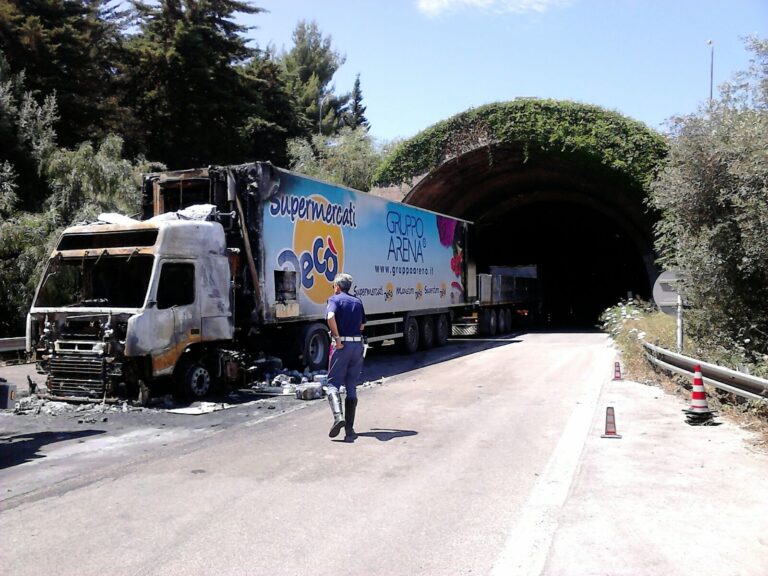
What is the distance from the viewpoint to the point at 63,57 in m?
26.3

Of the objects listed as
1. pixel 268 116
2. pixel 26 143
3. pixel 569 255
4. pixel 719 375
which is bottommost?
pixel 719 375

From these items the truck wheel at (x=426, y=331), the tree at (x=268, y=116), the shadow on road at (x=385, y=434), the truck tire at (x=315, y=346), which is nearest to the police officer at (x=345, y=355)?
the shadow on road at (x=385, y=434)

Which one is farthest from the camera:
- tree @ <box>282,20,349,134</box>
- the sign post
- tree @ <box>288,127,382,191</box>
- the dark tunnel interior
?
tree @ <box>282,20,349,134</box>

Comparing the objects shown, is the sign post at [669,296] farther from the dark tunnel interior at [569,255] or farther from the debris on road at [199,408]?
the dark tunnel interior at [569,255]

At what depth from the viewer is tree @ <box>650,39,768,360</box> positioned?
11.1m

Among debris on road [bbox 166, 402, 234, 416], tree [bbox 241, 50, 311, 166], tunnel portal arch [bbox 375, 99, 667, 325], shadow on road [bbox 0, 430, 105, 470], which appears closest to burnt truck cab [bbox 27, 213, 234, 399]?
debris on road [bbox 166, 402, 234, 416]

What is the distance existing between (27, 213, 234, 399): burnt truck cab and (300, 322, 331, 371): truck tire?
7.34 ft

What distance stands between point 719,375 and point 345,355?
17.3ft

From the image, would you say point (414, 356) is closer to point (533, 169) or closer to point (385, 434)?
point (385, 434)

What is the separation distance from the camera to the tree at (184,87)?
3053cm

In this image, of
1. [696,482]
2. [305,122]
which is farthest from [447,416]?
[305,122]

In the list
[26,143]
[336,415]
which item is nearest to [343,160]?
[26,143]

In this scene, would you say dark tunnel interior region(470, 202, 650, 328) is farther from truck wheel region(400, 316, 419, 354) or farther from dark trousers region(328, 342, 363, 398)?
dark trousers region(328, 342, 363, 398)

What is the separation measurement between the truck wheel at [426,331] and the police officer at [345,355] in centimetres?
1212
